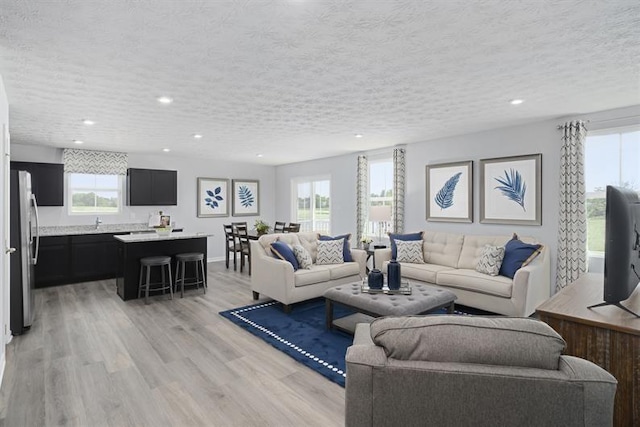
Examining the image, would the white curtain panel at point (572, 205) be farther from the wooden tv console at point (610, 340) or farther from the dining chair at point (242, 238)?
the dining chair at point (242, 238)

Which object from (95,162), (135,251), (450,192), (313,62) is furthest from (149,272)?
(450,192)

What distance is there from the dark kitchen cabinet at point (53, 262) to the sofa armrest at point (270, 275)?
361cm

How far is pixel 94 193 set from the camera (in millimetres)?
6801

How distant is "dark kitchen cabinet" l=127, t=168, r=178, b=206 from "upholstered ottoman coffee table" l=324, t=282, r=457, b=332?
5.28m

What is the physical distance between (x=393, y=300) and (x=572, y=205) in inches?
109

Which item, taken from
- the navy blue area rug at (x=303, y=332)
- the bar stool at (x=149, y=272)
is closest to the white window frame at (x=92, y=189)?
the bar stool at (x=149, y=272)

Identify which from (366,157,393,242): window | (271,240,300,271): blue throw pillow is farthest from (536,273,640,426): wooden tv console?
(366,157,393,242): window

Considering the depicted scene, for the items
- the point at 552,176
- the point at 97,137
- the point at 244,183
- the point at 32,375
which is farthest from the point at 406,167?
the point at 32,375

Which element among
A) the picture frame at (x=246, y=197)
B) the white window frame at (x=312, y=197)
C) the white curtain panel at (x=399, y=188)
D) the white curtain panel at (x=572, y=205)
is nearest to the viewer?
the white curtain panel at (x=572, y=205)

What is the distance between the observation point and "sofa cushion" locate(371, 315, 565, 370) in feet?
3.84

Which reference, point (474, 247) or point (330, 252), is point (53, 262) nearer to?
Result: point (330, 252)

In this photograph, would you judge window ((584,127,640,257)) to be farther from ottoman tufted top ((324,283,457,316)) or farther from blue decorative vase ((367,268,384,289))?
blue decorative vase ((367,268,384,289))

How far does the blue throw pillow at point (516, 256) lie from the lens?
400 centimetres

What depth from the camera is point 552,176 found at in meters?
4.46
